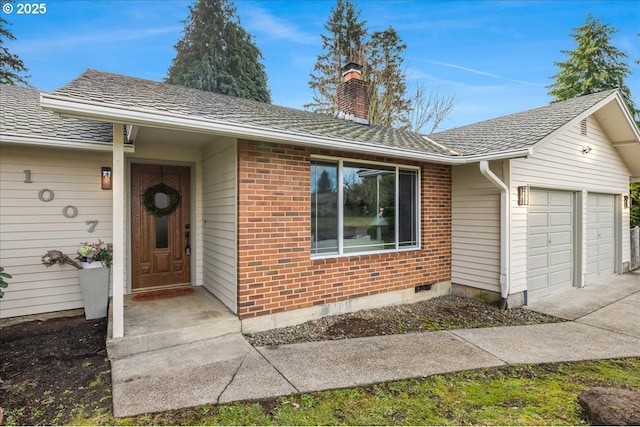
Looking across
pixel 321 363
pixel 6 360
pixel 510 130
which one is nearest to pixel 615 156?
pixel 510 130

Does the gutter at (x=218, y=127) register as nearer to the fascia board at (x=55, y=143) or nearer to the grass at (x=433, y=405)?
the fascia board at (x=55, y=143)

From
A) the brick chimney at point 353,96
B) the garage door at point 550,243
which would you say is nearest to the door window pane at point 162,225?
the brick chimney at point 353,96

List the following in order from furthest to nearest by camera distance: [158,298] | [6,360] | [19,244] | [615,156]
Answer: [615,156], [158,298], [19,244], [6,360]

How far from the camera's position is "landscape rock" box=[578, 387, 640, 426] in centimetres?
232

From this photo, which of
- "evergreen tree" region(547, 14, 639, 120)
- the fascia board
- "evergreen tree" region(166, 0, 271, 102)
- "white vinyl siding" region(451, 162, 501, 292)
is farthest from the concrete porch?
"evergreen tree" region(547, 14, 639, 120)

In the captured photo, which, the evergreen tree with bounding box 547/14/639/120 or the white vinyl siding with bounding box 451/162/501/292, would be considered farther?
the evergreen tree with bounding box 547/14/639/120

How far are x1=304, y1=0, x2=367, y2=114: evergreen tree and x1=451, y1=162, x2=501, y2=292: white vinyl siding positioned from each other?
42.3 ft

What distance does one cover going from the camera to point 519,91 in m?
14.6

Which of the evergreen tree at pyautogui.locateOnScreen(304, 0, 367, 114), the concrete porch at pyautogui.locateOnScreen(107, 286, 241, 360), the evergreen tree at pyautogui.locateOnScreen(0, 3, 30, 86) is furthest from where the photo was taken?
the evergreen tree at pyautogui.locateOnScreen(304, 0, 367, 114)

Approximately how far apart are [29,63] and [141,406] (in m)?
19.9

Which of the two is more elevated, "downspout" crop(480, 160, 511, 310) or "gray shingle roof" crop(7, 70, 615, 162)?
"gray shingle roof" crop(7, 70, 615, 162)

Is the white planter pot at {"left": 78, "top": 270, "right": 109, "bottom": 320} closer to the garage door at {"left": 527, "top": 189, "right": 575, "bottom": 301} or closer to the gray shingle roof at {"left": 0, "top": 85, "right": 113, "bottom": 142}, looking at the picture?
the gray shingle roof at {"left": 0, "top": 85, "right": 113, "bottom": 142}

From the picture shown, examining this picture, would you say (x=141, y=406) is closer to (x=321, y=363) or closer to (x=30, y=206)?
(x=321, y=363)

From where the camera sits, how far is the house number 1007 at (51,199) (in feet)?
15.6
